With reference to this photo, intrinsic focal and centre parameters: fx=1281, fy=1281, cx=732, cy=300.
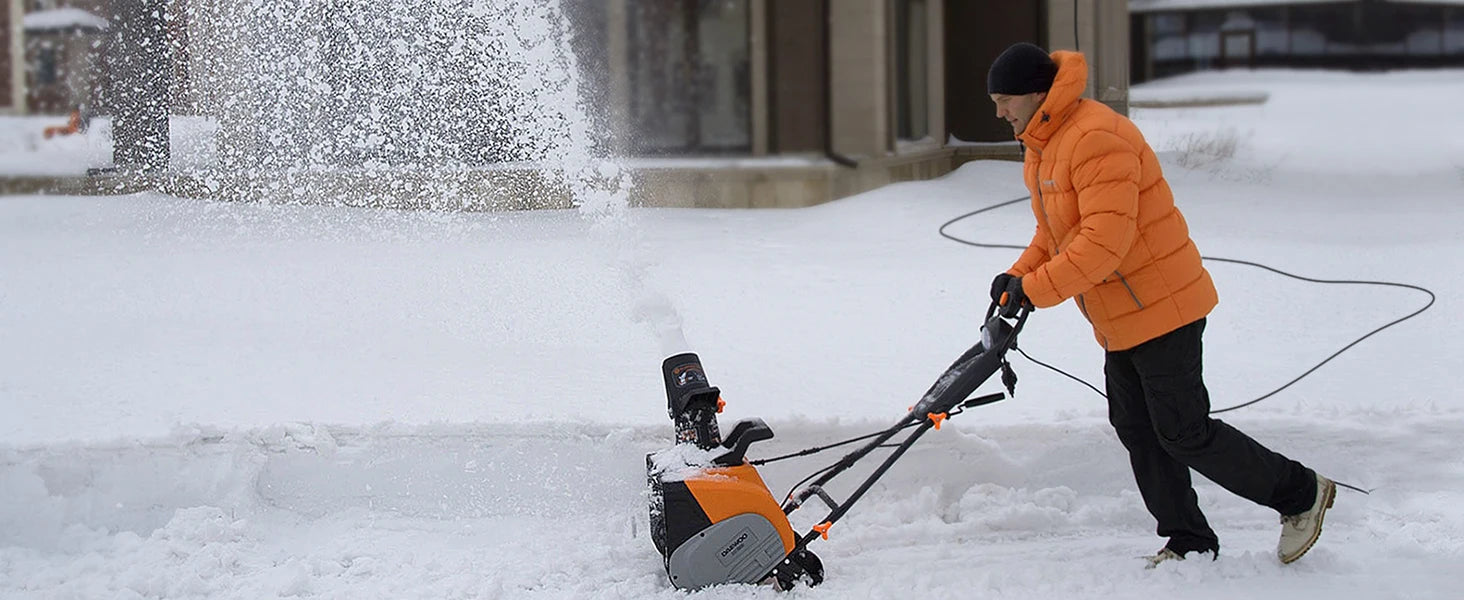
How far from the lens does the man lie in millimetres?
2938

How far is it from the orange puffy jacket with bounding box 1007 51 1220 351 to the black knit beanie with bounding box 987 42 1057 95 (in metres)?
0.04

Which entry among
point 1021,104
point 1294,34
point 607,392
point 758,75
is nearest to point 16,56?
point 758,75

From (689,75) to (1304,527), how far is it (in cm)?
487

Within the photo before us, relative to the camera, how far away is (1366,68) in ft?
39.0

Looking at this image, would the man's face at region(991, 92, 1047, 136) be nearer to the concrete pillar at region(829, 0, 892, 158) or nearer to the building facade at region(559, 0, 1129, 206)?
the building facade at region(559, 0, 1129, 206)

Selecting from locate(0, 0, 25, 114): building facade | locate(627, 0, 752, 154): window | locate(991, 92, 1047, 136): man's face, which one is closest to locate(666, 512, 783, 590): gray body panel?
locate(991, 92, 1047, 136): man's face

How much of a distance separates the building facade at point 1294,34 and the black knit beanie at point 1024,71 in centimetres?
594

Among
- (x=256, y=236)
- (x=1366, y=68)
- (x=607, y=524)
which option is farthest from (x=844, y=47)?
(x=1366, y=68)

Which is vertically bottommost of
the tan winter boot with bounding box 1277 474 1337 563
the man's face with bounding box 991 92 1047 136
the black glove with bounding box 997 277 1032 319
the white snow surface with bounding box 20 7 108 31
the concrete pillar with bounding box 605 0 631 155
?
the tan winter boot with bounding box 1277 474 1337 563

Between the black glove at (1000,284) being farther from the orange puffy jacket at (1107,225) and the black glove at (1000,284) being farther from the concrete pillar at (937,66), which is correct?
the concrete pillar at (937,66)

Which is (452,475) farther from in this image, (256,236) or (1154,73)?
(1154,73)

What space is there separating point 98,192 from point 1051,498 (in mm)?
5750

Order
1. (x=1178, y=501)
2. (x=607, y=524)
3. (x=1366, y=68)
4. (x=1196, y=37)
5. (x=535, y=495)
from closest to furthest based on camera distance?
(x=1178, y=501) → (x=607, y=524) → (x=535, y=495) → (x=1196, y=37) → (x=1366, y=68)

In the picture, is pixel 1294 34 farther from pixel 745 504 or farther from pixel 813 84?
pixel 745 504
